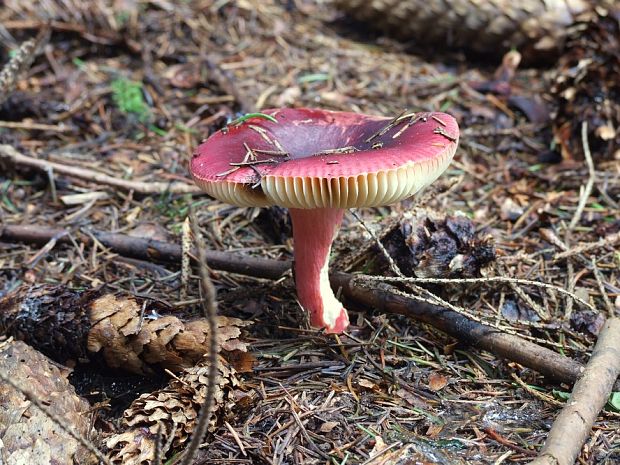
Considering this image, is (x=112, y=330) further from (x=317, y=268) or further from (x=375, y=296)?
(x=375, y=296)

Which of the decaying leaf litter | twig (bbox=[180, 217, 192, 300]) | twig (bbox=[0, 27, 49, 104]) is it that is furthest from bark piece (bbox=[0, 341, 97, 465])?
twig (bbox=[0, 27, 49, 104])

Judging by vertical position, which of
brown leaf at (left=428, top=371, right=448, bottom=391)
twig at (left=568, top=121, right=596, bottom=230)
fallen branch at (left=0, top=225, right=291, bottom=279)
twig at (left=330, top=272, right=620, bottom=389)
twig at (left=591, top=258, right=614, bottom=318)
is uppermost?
twig at (left=568, top=121, right=596, bottom=230)

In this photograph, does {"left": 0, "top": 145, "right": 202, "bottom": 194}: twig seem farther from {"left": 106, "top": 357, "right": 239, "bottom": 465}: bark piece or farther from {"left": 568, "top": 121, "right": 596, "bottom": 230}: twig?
{"left": 568, "top": 121, "right": 596, "bottom": 230}: twig

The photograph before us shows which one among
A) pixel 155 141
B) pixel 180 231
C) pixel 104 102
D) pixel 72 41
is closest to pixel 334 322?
pixel 180 231

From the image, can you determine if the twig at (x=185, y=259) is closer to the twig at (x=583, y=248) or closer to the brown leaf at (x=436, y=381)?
the brown leaf at (x=436, y=381)

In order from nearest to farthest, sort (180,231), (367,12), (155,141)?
(180,231) < (155,141) < (367,12)

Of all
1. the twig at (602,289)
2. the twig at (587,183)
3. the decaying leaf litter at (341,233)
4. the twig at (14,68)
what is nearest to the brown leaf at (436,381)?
the decaying leaf litter at (341,233)

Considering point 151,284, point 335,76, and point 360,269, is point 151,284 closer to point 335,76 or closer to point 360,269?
point 360,269
